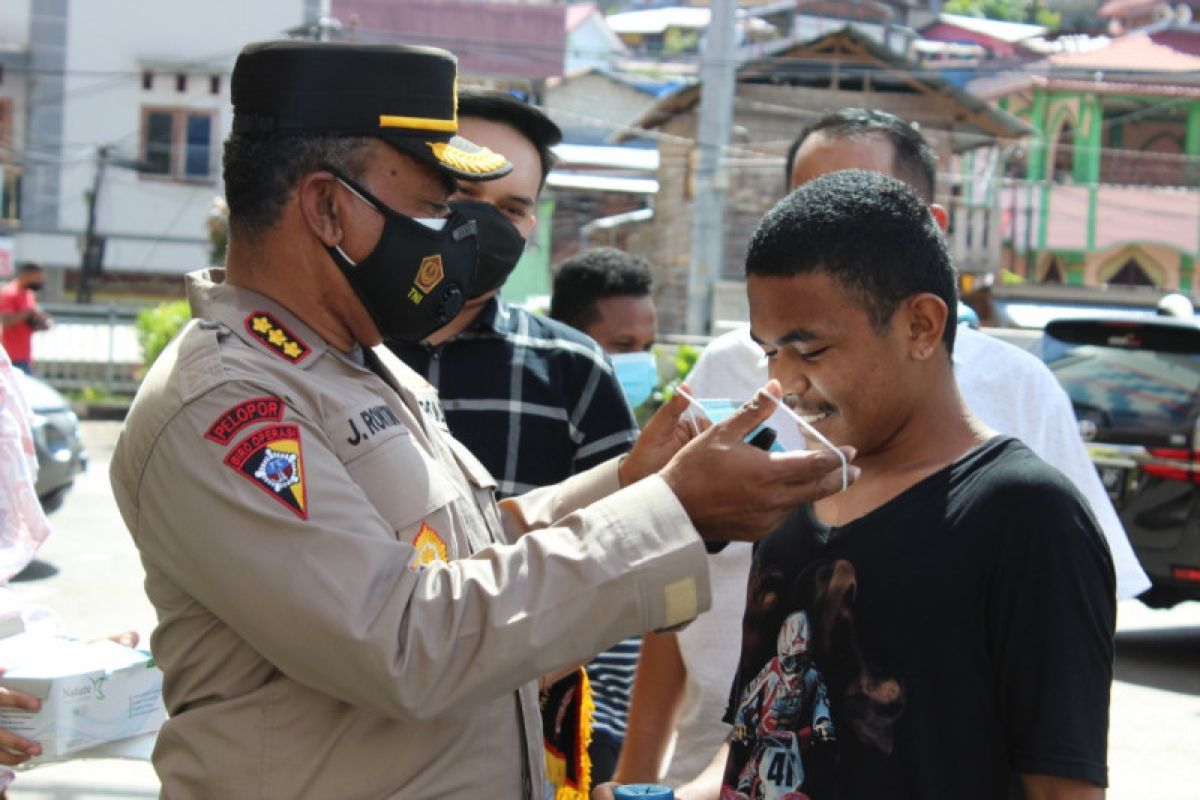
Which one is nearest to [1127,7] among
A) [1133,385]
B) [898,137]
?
[1133,385]

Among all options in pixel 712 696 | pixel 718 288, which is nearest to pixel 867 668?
pixel 712 696

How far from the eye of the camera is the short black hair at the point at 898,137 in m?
3.57

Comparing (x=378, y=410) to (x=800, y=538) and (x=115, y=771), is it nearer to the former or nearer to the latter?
(x=800, y=538)

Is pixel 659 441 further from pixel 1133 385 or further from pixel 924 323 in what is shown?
pixel 1133 385

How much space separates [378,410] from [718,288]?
21.1m

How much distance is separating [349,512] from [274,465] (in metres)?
0.12

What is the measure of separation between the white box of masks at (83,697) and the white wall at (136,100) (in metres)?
34.3

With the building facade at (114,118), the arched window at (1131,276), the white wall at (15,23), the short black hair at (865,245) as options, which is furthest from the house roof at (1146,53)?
the short black hair at (865,245)

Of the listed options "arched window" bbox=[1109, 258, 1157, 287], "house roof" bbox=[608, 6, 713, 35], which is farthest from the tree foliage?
"house roof" bbox=[608, 6, 713, 35]

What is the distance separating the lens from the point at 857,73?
30859 mm

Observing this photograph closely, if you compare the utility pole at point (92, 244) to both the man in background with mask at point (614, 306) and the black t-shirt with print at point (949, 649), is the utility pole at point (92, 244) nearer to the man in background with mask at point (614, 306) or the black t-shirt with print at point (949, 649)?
the man in background with mask at point (614, 306)

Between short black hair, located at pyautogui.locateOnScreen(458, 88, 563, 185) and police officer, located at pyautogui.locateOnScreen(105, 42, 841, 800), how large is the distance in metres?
1.25

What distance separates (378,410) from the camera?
7.76 feet

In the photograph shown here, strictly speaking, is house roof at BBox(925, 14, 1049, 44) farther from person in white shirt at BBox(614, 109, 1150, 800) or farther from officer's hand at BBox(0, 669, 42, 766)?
officer's hand at BBox(0, 669, 42, 766)
